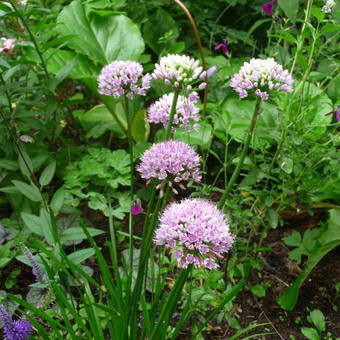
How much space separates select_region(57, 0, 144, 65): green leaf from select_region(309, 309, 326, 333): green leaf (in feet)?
4.48

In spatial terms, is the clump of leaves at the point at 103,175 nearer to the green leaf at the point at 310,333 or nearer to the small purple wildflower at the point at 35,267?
the small purple wildflower at the point at 35,267

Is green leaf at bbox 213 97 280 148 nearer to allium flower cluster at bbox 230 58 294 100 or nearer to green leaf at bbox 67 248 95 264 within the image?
allium flower cluster at bbox 230 58 294 100

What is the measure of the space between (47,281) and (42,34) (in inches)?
48.0

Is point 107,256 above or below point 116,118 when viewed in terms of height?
below

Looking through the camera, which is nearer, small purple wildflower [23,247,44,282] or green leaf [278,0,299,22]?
small purple wildflower [23,247,44,282]

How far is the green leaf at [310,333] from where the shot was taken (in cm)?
131

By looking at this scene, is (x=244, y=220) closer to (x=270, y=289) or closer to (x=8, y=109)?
(x=270, y=289)

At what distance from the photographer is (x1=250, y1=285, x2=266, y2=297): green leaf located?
1.48m

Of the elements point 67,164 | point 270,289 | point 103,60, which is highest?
point 103,60

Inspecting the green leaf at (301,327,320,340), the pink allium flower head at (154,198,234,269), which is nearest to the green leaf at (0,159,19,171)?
the pink allium flower head at (154,198,234,269)

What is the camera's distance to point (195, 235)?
76 centimetres

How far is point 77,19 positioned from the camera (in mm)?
2092

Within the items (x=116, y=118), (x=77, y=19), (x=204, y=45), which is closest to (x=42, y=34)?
(x=77, y=19)

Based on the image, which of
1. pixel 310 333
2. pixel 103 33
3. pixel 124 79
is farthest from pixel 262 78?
pixel 103 33
